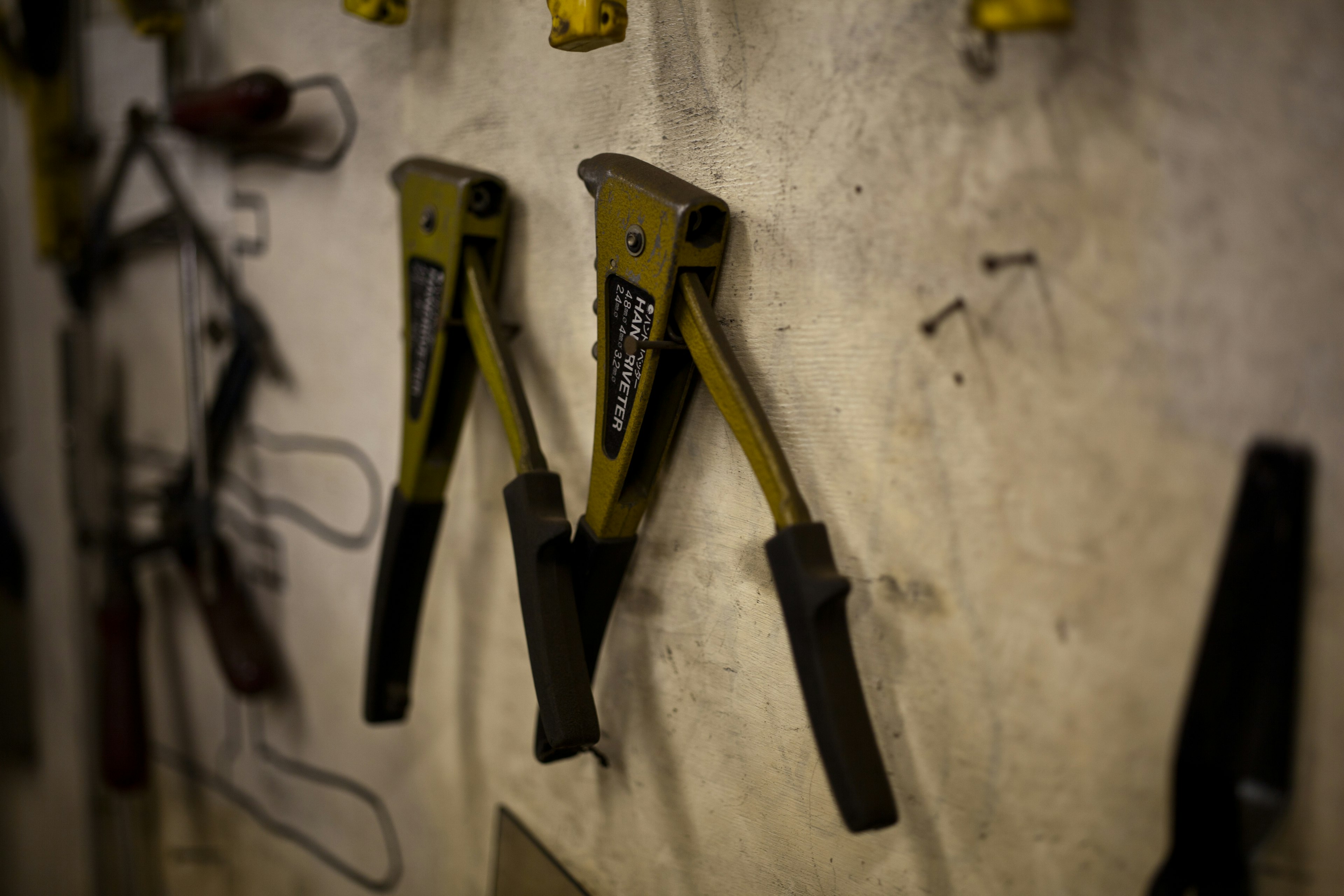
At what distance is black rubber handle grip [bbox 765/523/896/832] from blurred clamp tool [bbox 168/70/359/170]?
66 centimetres

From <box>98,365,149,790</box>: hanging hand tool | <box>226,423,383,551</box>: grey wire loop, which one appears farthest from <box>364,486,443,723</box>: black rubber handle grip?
<box>98,365,149,790</box>: hanging hand tool

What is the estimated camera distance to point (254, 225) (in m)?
0.97

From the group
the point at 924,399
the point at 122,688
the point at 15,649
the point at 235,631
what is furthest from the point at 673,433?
the point at 15,649

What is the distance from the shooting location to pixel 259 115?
835mm

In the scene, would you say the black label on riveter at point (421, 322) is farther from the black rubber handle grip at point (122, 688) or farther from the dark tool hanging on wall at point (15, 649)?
the dark tool hanging on wall at point (15, 649)

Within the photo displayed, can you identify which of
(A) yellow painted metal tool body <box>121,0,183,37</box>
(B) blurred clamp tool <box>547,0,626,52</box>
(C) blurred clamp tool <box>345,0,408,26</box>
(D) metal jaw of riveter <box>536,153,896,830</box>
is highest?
(A) yellow painted metal tool body <box>121,0,183,37</box>

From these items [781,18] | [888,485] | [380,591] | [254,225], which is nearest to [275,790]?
[380,591]

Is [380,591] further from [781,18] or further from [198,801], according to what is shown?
[198,801]

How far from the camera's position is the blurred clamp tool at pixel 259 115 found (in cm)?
83

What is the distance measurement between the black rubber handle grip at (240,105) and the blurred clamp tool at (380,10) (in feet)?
0.64

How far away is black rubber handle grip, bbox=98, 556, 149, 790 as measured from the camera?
3.61 feet

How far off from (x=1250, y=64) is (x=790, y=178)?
0.24 m

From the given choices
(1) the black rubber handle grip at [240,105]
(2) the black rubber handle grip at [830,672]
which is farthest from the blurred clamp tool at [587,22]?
(1) the black rubber handle grip at [240,105]

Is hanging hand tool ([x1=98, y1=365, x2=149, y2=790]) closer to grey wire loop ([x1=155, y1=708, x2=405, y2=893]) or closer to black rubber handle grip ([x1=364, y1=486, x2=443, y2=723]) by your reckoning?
grey wire loop ([x1=155, y1=708, x2=405, y2=893])
